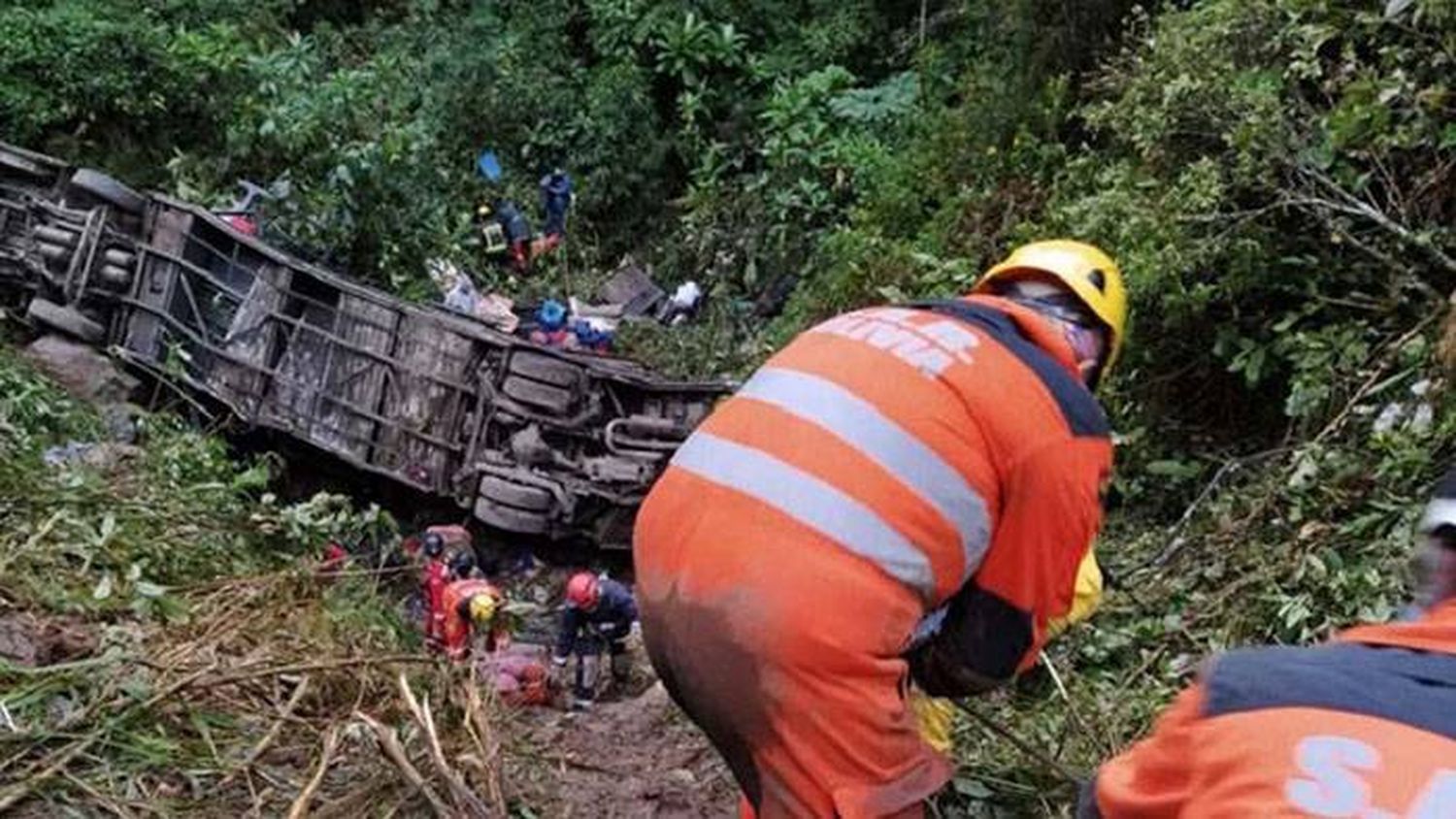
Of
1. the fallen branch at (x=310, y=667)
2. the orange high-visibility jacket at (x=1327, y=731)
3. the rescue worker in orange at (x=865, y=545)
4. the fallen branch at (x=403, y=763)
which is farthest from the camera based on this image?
the fallen branch at (x=310, y=667)

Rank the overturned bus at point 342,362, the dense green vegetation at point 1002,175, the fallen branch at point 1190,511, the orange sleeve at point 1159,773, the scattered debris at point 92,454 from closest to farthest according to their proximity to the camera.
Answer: the orange sleeve at point 1159,773
the dense green vegetation at point 1002,175
the fallen branch at point 1190,511
the scattered debris at point 92,454
the overturned bus at point 342,362

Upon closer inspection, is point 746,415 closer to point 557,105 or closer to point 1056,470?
point 1056,470

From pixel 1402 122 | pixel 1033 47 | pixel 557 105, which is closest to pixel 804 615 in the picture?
pixel 1402 122

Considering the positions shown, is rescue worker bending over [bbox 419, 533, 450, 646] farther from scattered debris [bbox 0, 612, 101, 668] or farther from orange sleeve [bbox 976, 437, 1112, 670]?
orange sleeve [bbox 976, 437, 1112, 670]

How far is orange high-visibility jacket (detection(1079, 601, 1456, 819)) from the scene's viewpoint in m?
1.26

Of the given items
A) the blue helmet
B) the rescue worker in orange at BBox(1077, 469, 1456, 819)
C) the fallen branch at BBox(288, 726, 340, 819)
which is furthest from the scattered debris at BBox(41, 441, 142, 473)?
the rescue worker in orange at BBox(1077, 469, 1456, 819)

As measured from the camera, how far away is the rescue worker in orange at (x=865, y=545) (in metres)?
2.48

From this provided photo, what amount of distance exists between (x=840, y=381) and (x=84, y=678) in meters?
1.71

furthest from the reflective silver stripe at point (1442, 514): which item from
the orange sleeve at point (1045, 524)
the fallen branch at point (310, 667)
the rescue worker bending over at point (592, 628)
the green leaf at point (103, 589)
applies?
the rescue worker bending over at point (592, 628)

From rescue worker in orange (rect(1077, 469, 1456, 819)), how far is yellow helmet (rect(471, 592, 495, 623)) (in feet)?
14.8

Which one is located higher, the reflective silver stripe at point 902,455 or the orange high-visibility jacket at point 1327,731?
the orange high-visibility jacket at point 1327,731

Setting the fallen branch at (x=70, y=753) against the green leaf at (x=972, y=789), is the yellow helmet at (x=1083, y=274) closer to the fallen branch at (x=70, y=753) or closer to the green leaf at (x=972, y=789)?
the green leaf at (x=972, y=789)

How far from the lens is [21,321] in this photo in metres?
9.03

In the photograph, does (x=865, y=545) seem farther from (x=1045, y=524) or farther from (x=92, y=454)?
(x=92, y=454)
